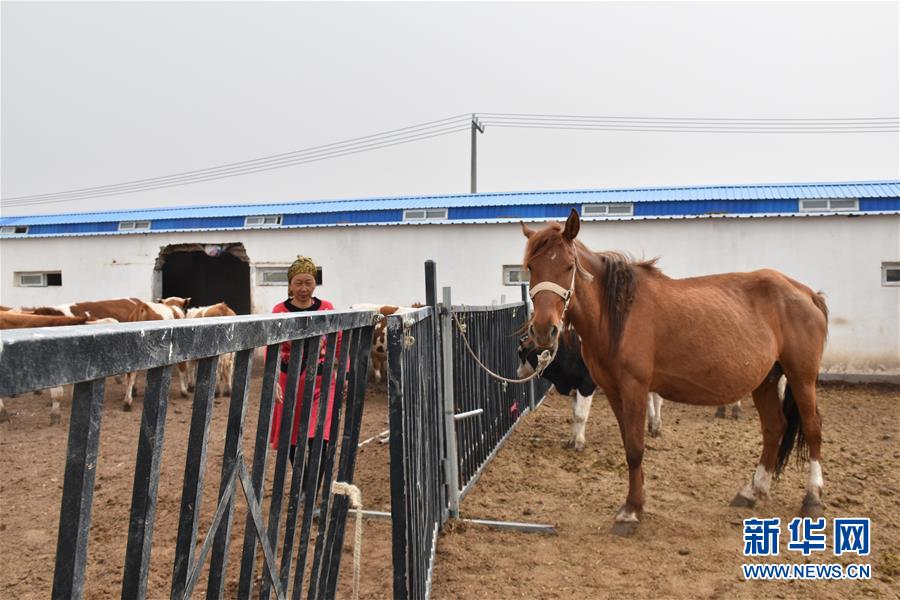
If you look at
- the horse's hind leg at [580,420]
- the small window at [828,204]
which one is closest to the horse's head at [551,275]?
the horse's hind leg at [580,420]

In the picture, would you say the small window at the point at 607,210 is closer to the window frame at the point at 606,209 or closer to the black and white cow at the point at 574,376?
the window frame at the point at 606,209

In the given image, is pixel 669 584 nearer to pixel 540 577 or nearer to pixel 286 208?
pixel 540 577

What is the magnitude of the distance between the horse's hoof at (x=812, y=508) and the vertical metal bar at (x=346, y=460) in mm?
3997

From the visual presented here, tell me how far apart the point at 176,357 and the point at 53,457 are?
6700mm

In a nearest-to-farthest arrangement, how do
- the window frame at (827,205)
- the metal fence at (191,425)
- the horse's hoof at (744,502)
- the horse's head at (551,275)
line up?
1. the metal fence at (191,425)
2. the horse's head at (551,275)
3. the horse's hoof at (744,502)
4. the window frame at (827,205)

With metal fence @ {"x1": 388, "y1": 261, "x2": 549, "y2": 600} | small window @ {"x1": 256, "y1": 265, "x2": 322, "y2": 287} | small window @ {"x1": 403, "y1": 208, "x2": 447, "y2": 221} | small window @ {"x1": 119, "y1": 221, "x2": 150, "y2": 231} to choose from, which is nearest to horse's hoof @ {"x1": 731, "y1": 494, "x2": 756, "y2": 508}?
metal fence @ {"x1": 388, "y1": 261, "x2": 549, "y2": 600}

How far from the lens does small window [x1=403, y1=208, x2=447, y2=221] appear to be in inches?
567

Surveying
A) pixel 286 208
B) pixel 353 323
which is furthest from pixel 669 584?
pixel 286 208

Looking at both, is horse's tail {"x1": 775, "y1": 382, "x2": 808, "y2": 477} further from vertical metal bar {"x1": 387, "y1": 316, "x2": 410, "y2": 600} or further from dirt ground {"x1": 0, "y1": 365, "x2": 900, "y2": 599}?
vertical metal bar {"x1": 387, "y1": 316, "x2": 410, "y2": 600}

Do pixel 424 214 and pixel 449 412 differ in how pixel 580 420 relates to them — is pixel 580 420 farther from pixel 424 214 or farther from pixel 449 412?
pixel 424 214

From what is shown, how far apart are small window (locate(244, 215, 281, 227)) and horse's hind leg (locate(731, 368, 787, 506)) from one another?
12404 millimetres

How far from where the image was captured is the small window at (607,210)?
42.1 ft

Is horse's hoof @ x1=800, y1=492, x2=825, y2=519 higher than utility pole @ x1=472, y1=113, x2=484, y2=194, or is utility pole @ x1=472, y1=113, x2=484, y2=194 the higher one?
utility pole @ x1=472, y1=113, x2=484, y2=194

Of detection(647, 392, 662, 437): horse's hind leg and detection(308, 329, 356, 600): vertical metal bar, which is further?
detection(647, 392, 662, 437): horse's hind leg
